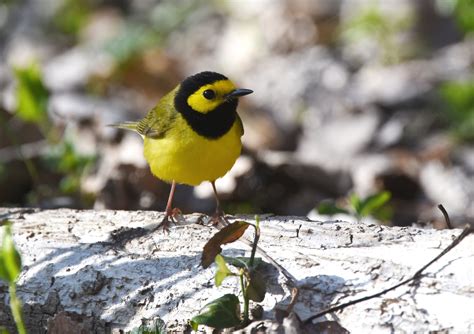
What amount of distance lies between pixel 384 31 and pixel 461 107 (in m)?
2.39

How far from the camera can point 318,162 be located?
23.3 feet

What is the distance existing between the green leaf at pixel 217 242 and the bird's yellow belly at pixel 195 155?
1.08 metres

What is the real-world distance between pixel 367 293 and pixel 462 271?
39 cm

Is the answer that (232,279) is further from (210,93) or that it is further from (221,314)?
(210,93)

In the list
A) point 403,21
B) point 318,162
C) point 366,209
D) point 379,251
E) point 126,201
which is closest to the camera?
point 379,251

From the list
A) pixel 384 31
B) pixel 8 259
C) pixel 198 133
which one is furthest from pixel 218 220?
pixel 384 31

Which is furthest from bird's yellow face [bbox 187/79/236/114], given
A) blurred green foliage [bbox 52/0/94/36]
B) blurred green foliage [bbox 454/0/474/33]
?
blurred green foliage [bbox 52/0/94/36]

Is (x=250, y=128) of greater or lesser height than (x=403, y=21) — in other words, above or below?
below

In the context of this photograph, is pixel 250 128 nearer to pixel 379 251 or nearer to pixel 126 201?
pixel 126 201

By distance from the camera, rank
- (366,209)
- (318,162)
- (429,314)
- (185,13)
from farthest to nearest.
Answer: (185,13) → (318,162) → (366,209) → (429,314)

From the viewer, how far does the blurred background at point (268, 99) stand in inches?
253

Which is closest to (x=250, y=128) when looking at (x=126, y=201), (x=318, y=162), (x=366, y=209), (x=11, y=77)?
(x=318, y=162)

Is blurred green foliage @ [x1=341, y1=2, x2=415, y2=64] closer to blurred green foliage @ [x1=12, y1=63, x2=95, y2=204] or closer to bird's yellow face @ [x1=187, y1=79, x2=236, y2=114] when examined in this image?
blurred green foliage @ [x1=12, y1=63, x2=95, y2=204]

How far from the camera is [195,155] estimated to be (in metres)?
4.34
